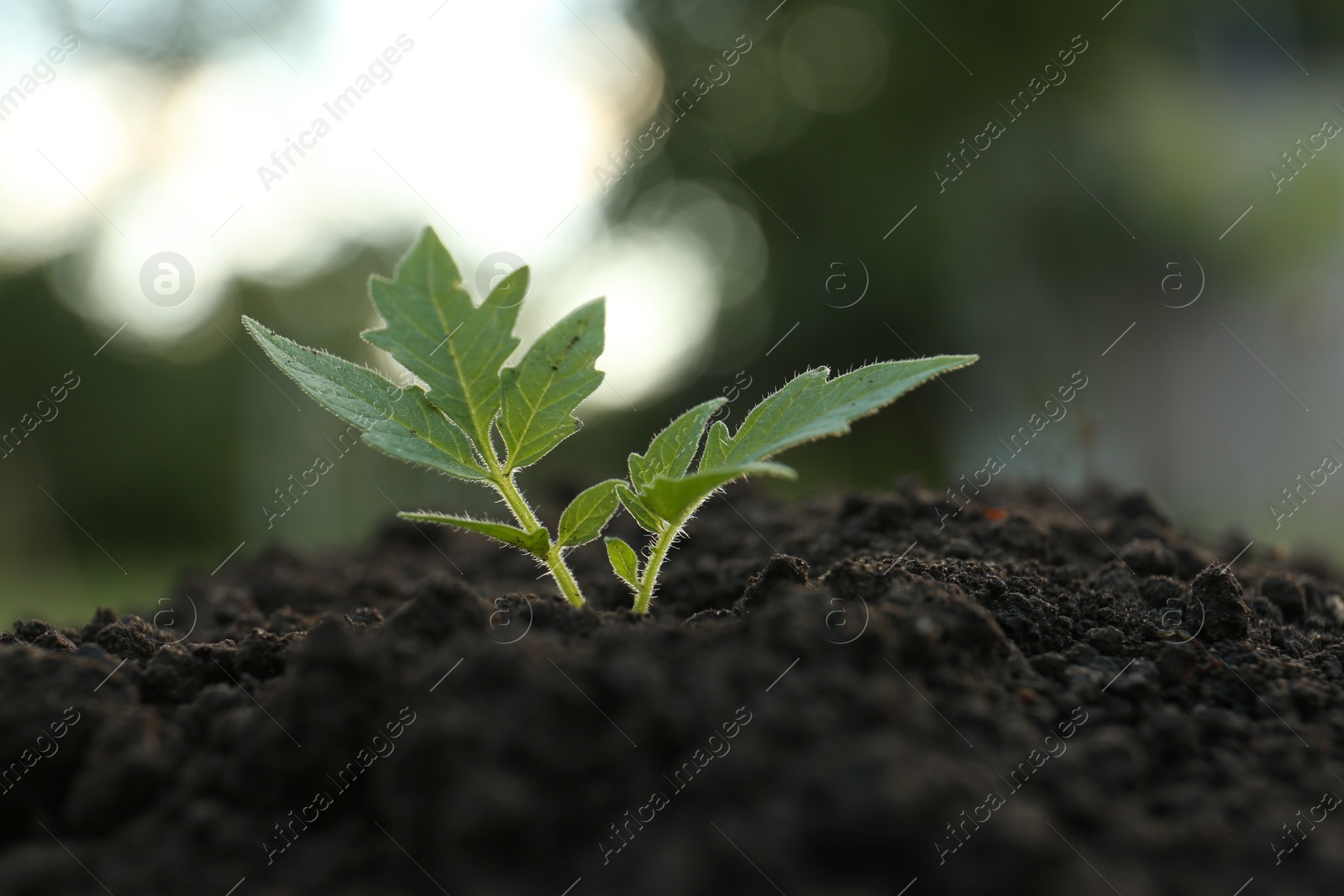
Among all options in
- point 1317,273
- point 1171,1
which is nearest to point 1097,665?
point 1317,273

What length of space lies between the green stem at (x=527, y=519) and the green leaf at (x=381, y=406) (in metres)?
0.03

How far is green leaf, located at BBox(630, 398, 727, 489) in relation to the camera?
1.36m

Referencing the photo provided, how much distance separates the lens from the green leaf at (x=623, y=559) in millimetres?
1404

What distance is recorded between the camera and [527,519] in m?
1.40

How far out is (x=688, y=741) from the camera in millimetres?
826

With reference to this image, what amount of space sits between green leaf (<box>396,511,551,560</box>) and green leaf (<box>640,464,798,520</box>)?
0.19 meters

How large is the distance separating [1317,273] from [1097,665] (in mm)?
7732
